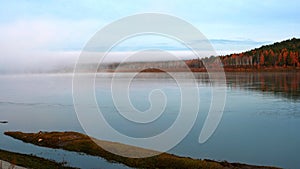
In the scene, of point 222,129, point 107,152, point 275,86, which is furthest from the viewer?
point 275,86

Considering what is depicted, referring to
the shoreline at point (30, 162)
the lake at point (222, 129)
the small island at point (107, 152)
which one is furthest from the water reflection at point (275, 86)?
the shoreline at point (30, 162)

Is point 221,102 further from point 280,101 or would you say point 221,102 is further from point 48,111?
point 48,111

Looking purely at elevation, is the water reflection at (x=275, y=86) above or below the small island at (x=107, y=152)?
above

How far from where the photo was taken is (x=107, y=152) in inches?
559

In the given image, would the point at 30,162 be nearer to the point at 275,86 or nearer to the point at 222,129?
the point at 222,129

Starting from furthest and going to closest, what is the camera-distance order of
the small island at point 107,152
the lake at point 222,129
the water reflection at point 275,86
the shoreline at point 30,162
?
the water reflection at point 275,86 < the lake at point 222,129 < the small island at point 107,152 < the shoreline at point 30,162

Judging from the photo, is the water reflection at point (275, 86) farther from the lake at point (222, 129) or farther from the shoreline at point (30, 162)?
the shoreline at point (30, 162)

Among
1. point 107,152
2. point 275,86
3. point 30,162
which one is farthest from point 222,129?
point 275,86

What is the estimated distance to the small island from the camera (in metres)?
12.2

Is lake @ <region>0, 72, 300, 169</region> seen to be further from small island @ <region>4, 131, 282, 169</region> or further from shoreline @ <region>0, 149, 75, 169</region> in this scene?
shoreline @ <region>0, 149, 75, 169</region>

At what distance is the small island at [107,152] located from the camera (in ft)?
40.1

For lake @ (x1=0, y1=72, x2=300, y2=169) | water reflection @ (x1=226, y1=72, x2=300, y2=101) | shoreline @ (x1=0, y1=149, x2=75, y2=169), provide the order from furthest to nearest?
water reflection @ (x1=226, y1=72, x2=300, y2=101) < lake @ (x1=0, y1=72, x2=300, y2=169) < shoreline @ (x1=0, y1=149, x2=75, y2=169)

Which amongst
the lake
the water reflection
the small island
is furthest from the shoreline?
the water reflection

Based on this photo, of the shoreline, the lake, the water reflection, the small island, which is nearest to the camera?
the shoreline
